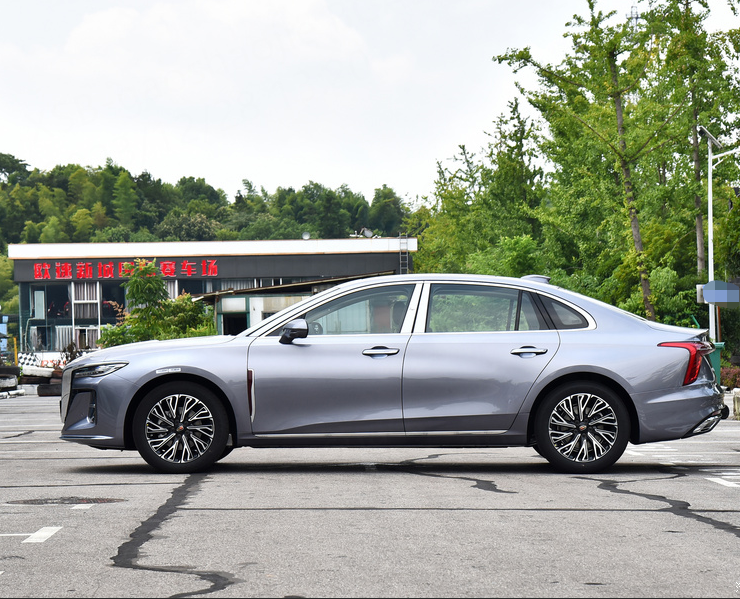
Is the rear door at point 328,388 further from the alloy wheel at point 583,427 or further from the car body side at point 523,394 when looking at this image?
the alloy wheel at point 583,427

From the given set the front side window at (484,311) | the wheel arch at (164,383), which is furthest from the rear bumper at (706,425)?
the wheel arch at (164,383)

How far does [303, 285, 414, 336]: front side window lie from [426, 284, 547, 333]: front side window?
Result: 0.85 ft

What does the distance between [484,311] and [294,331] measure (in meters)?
1.59

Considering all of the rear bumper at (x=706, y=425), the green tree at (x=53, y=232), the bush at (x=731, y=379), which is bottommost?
the bush at (x=731, y=379)

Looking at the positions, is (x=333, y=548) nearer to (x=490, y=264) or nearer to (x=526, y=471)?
(x=526, y=471)

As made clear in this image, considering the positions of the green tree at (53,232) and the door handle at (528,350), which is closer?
the door handle at (528,350)

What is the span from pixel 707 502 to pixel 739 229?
27438mm

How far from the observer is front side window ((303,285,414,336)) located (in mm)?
9102

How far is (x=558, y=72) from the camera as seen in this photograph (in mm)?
32281

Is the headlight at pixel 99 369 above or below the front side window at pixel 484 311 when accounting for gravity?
below

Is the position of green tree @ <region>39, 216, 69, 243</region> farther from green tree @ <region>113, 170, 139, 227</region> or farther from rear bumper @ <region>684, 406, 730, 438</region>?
rear bumper @ <region>684, 406, 730, 438</region>

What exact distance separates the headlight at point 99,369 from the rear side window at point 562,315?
11.5 feet

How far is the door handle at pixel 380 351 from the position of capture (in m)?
8.91

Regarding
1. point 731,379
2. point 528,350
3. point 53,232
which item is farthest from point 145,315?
point 53,232
